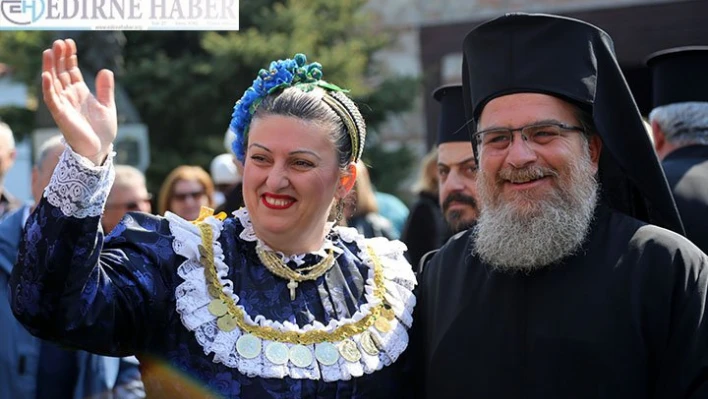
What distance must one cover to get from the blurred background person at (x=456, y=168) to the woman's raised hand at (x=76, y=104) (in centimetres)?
233

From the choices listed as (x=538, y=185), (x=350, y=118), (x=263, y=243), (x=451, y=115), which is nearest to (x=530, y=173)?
(x=538, y=185)

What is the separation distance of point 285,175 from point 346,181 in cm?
33

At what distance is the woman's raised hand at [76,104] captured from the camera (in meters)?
2.55

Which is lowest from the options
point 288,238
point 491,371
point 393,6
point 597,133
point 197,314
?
point 491,371

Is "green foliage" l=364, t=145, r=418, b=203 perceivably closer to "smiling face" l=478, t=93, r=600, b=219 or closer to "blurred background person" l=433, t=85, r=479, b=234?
"blurred background person" l=433, t=85, r=479, b=234

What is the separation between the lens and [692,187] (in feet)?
13.8

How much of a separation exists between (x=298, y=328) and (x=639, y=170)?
45.4 inches

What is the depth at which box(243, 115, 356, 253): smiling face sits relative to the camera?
10.3 feet

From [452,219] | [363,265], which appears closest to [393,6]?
[452,219]

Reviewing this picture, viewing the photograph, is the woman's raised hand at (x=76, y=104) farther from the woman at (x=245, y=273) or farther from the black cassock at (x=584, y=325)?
the black cassock at (x=584, y=325)

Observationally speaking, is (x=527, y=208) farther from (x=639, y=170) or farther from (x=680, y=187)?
(x=680, y=187)

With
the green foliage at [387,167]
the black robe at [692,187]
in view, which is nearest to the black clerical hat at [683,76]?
the black robe at [692,187]

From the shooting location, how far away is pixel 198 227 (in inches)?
127

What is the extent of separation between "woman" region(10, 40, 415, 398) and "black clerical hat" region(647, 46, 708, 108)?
1.85m
